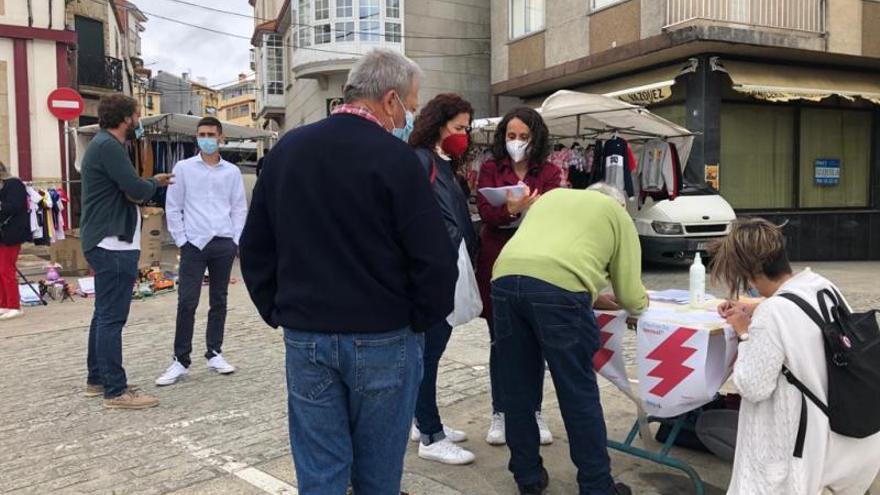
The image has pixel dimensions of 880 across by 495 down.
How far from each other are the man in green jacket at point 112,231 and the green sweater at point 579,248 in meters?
2.62

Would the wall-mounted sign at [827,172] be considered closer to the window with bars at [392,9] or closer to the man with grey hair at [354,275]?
the window with bars at [392,9]

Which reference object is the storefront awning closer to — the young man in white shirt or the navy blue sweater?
the young man in white shirt

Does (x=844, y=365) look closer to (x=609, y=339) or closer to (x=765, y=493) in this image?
(x=765, y=493)

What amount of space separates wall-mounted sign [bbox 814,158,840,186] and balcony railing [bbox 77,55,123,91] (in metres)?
19.8

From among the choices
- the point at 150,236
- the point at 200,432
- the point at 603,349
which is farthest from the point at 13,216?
the point at 603,349

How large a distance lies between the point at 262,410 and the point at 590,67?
470 inches

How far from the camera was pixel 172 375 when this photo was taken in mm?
5207

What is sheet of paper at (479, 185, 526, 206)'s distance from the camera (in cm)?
350

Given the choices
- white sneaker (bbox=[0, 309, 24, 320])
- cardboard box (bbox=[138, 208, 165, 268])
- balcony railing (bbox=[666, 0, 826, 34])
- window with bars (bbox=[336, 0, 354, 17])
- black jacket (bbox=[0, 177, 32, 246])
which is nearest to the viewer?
black jacket (bbox=[0, 177, 32, 246])

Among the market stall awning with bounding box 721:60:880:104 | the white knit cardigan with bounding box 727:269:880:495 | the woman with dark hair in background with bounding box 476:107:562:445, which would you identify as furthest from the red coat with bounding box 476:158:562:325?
the market stall awning with bounding box 721:60:880:104

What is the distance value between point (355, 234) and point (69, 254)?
11.4 metres

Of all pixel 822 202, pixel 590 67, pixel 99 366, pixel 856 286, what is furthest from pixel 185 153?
pixel 822 202

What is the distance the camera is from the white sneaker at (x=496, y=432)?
4.01 m

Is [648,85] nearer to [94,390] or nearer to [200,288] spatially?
[200,288]
